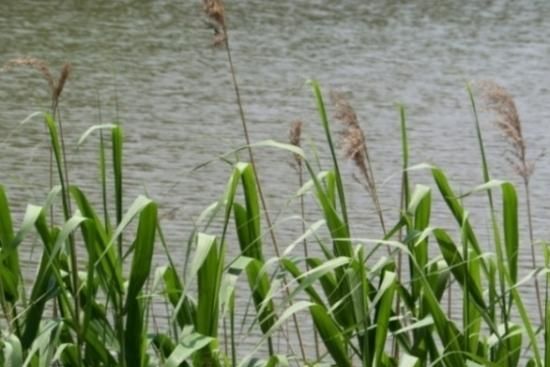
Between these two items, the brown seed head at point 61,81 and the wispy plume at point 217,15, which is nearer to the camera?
the brown seed head at point 61,81

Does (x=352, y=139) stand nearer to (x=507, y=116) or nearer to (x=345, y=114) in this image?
(x=345, y=114)

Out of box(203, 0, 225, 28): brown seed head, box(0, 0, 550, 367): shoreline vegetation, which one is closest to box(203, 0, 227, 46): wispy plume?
box(203, 0, 225, 28): brown seed head

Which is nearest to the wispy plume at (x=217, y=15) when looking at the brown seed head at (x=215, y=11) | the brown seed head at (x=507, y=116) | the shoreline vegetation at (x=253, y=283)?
the brown seed head at (x=215, y=11)

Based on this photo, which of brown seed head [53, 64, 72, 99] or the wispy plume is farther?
the wispy plume

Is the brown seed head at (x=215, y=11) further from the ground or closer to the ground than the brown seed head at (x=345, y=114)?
further from the ground

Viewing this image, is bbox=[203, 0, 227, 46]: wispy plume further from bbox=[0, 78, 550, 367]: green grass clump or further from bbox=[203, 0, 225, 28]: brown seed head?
bbox=[0, 78, 550, 367]: green grass clump

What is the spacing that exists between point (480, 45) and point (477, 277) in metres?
8.78

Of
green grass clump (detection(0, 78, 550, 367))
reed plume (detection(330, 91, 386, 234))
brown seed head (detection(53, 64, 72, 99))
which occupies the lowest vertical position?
green grass clump (detection(0, 78, 550, 367))

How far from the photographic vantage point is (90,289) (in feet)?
7.30

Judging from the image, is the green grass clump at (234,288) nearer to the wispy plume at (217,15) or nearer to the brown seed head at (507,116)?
the brown seed head at (507,116)

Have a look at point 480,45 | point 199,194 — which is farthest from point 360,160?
point 480,45

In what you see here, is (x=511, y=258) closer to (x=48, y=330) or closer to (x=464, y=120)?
(x=48, y=330)

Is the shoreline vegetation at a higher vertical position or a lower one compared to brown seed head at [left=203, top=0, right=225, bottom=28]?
lower

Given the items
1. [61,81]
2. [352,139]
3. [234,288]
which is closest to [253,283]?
[234,288]
